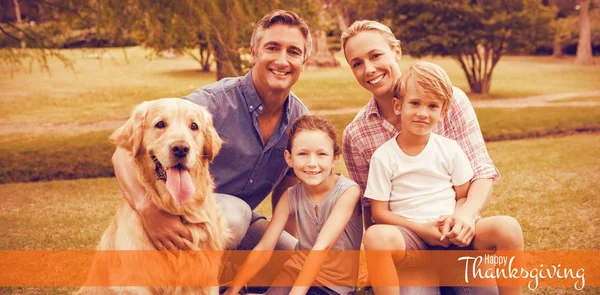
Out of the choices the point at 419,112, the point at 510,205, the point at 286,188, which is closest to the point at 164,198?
the point at 286,188

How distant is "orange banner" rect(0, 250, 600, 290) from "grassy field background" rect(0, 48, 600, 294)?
30cm

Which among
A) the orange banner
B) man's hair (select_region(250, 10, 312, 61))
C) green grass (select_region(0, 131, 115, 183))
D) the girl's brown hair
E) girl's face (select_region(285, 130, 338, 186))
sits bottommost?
green grass (select_region(0, 131, 115, 183))

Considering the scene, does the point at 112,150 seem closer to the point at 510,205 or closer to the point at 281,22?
the point at 510,205

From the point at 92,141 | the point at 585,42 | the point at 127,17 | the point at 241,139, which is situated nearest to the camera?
the point at 241,139

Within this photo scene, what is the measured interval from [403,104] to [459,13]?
17.7 metres

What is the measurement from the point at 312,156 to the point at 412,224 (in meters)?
0.79

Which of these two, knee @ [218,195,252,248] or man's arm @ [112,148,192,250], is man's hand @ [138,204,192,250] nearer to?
man's arm @ [112,148,192,250]

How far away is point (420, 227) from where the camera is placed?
3434mm

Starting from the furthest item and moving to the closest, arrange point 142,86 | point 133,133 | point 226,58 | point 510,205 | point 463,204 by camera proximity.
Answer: point 142,86, point 226,58, point 510,205, point 463,204, point 133,133

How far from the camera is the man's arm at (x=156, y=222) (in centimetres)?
311

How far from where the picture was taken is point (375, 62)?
3926 millimetres

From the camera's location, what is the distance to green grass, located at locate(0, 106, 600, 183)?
9.82 meters

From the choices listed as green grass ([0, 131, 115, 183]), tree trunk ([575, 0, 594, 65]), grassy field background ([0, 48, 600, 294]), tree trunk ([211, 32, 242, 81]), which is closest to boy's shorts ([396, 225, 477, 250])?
grassy field background ([0, 48, 600, 294])

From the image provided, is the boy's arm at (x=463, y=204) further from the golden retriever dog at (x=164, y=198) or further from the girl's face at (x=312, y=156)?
the golden retriever dog at (x=164, y=198)
